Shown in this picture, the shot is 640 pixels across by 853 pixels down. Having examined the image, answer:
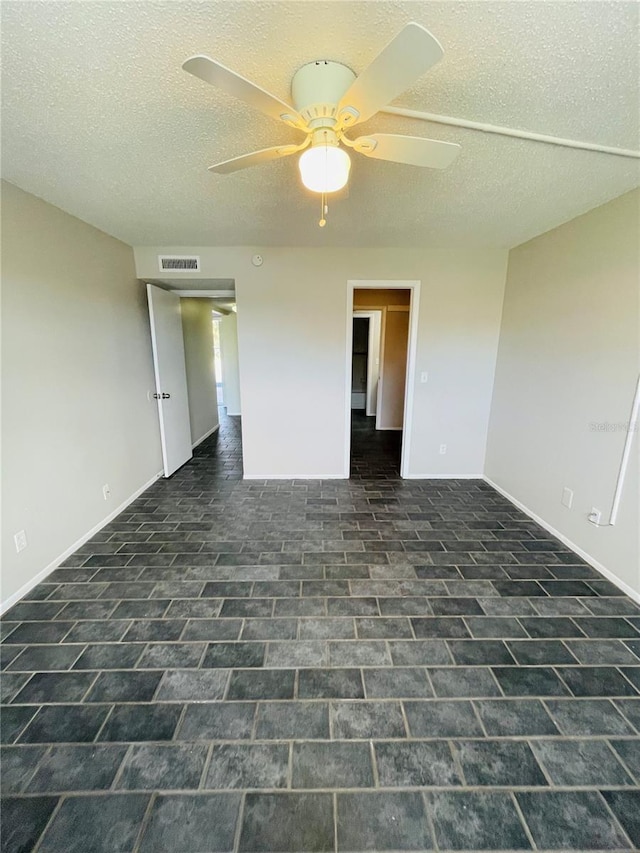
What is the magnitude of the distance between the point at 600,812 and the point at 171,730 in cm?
151

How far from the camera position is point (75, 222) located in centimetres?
245

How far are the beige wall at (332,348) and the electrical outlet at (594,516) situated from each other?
1.44 metres

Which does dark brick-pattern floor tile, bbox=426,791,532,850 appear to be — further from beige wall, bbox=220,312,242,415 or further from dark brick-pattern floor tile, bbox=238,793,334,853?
beige wall, bbox=220,312,242,415

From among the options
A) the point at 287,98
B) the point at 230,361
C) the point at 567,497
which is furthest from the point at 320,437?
the point at 230,361

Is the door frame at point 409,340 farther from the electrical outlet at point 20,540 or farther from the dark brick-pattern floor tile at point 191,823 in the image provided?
the dark brick-pattern floor tile at point 191,823

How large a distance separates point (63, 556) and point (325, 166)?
2.83 m

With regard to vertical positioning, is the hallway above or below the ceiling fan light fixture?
below

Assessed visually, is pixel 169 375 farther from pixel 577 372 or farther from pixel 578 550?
pixel 578 550

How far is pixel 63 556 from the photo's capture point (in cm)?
229

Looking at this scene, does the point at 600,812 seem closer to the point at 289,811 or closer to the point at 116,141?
the point at 289,811

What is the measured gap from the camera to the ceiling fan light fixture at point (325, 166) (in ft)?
4.03

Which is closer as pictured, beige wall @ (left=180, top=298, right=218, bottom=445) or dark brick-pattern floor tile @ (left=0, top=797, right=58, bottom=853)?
dark brick-pattern floor tile @ (left=0, top=797, right=58, bottom=853)

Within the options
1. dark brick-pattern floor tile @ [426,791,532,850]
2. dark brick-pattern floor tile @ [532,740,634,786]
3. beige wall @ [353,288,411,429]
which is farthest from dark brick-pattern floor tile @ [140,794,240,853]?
beige wall @ [353,288,411,429]

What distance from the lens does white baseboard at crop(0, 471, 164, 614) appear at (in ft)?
6.25
